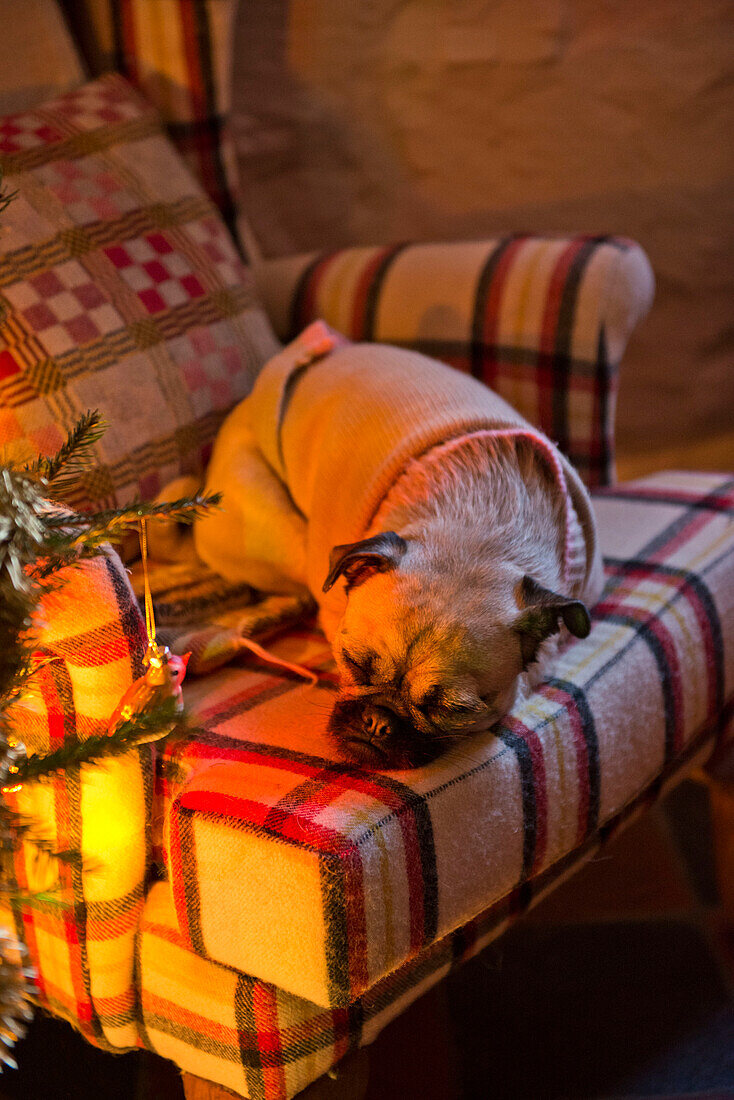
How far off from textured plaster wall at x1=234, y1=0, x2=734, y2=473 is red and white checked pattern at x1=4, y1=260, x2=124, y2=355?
130cm

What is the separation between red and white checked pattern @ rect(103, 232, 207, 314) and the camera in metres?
1.69

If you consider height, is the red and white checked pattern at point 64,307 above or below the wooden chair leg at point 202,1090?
above

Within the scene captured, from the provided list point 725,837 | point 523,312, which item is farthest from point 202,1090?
point 523,312

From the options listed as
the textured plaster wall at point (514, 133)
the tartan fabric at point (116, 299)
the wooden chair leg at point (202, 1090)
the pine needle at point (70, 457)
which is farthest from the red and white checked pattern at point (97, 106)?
the wooden chair leg at point (202, 1090)

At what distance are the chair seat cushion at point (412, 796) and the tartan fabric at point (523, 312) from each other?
45 cm

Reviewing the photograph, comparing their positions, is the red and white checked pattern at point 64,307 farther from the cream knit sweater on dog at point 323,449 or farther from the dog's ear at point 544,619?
the dog's ear at point 544,619

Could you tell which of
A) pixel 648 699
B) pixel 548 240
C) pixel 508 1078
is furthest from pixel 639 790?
pixel 548 240

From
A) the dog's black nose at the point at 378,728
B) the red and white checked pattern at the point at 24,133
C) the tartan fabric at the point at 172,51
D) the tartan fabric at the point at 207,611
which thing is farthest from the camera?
the tartan fabric at the point at 172,51

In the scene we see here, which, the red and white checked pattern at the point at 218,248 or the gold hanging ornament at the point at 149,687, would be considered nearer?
the gold hanging ornament at the point at 149,687

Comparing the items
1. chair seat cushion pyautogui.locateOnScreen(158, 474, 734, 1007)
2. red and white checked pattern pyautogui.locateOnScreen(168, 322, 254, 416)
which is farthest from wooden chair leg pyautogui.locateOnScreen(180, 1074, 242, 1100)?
red and white checked pattern pyautogui.locateOnScreen(168, 322, 254, 416)

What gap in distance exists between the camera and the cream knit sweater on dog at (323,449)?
1.49 m

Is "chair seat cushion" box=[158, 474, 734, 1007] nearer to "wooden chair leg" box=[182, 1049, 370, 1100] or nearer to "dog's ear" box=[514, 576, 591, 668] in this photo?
"dog's ear" box=[514, 576, 591, 668]

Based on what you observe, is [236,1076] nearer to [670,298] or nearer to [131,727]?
[131,727]

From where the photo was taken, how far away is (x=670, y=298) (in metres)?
2.85
